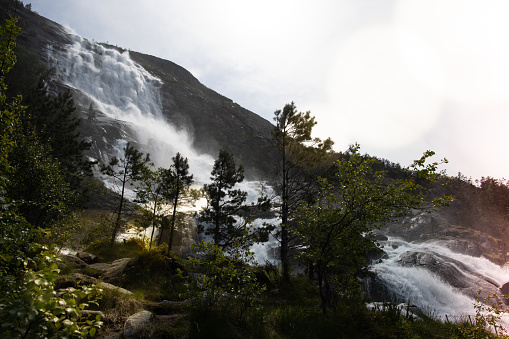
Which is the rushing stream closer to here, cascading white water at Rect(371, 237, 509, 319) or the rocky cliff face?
cascading white water at Rect(371, 237, 509, 319)

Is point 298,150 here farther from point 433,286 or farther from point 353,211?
point 433,286

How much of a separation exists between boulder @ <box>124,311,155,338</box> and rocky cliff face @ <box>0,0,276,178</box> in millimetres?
57487

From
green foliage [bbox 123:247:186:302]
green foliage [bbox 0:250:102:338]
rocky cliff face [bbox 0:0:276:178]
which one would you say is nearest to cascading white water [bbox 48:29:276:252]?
rocky cliff face [bbox 0:0:276:178]

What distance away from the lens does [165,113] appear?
9981cm

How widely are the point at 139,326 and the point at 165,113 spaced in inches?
4061

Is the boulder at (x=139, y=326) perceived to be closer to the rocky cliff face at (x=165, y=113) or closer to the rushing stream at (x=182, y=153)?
the rushing stream at (x=182, y=153)

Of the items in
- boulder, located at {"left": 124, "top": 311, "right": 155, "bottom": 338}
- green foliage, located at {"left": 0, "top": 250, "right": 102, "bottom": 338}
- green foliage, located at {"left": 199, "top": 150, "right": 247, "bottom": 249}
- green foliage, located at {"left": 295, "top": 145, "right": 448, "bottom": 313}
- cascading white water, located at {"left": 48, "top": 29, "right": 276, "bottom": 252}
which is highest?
cascading white water, located at {"left": 48, "top": 29, "right": 276, "bottom": 252}

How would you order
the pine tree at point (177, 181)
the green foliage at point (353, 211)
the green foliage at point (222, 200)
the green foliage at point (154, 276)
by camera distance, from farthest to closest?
1. the green foliage at point (222, 200)
2. the pine tree at point (177, 181)
3. the green foliage at point (154, 276)
4. the green foliage at point (353, 211)

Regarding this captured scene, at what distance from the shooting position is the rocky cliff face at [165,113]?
6902cm

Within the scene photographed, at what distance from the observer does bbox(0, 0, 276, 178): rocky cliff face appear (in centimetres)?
6902

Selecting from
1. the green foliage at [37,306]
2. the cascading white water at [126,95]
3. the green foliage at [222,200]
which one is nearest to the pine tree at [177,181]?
A: the green foliage at [222,200]

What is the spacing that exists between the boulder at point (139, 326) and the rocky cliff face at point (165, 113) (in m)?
57.5

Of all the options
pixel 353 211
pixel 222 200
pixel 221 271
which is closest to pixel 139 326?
pixel 221 271

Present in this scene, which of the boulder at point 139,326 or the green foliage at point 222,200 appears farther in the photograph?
the green foliage at point 222,200
